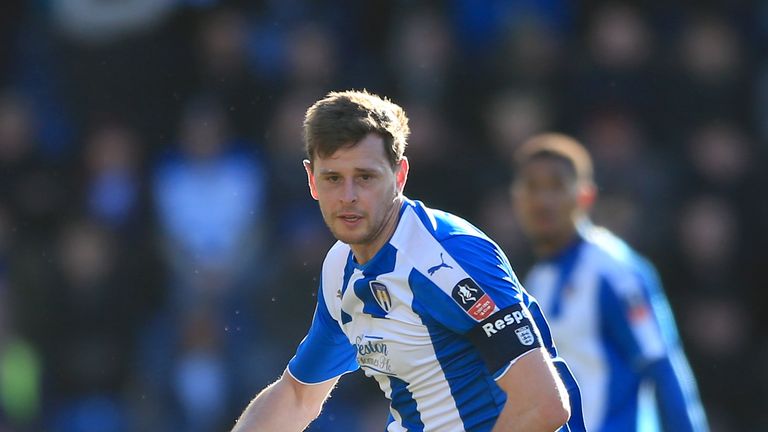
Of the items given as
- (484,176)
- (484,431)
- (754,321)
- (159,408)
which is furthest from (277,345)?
(484,431)

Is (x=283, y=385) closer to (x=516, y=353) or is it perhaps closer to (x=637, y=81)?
(x=516, y=353)

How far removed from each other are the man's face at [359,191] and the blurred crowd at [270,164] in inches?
182

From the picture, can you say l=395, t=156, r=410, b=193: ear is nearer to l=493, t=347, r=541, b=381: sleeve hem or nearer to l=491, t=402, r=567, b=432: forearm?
l=493, t=347, r=541, b=381: sleeve hem

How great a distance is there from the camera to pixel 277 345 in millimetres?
8844

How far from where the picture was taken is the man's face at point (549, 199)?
6.68 m

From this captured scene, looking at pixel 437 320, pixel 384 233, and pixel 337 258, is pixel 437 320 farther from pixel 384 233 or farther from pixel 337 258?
pixel 337 258

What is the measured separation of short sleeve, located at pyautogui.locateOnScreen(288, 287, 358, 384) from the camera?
4.60 m

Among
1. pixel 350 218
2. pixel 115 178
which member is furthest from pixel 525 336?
pixel 115 178

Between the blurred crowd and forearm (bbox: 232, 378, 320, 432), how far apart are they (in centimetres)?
407

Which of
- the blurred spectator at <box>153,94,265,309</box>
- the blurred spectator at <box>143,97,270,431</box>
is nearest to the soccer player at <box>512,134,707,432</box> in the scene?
the blurred spectator at <box>143,97,270,431</box>

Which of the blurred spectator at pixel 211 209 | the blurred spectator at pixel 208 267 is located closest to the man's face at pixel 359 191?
the blurred spectator at pixel 208 267

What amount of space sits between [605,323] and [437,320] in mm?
2451

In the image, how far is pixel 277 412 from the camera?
463 cm

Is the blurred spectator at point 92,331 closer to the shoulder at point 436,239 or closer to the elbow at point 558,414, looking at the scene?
the shoulder at point 436,239
